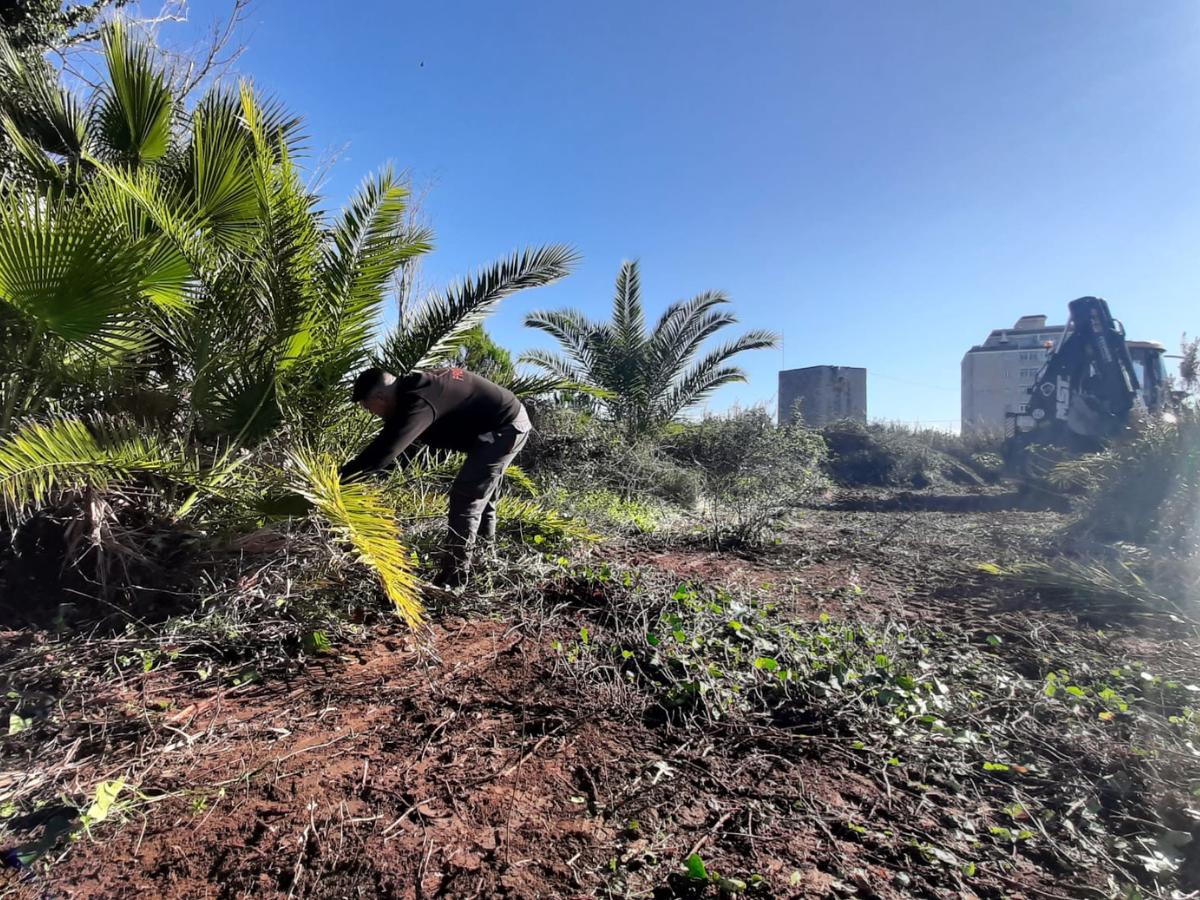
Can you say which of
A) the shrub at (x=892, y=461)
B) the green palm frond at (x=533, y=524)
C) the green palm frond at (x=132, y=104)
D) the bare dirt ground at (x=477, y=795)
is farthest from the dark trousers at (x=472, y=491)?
the shrub at (x=892, y=461)

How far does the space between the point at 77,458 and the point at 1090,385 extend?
14.4m

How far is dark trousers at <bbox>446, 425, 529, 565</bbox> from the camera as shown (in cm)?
359

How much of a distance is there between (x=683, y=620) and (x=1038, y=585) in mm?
3453

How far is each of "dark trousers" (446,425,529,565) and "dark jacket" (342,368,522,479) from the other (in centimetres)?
10

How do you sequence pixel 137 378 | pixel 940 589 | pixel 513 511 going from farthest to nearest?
pixel 940 589, pixel 513 511, pixel 137 378

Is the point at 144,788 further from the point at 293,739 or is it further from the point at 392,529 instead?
the point at 392,529

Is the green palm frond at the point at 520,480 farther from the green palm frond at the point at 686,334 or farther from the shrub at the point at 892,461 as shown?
the shrub at the point at 892,461

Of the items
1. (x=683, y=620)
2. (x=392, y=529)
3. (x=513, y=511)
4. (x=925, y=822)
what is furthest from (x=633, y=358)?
(x=925, y=822)

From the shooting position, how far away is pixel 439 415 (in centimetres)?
342

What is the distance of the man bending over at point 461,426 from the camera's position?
3.23m

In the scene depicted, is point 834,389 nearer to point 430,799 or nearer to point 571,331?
point 571,331

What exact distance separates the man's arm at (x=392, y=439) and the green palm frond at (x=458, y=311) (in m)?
1.44

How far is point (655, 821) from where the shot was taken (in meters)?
1.84

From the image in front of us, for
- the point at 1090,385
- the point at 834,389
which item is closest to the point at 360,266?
the point at 1090,385
